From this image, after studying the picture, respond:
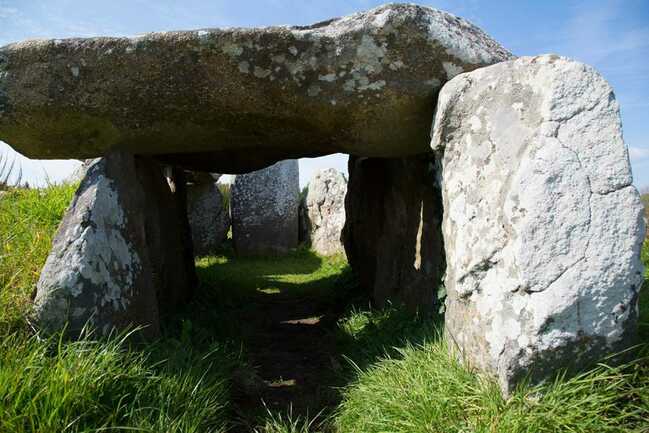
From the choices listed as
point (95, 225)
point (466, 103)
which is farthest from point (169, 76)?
point (466, 103)

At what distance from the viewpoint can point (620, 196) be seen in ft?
8.20

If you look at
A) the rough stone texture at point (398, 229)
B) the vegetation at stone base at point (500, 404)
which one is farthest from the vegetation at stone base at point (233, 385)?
the rough stone texture at point (398, 229)

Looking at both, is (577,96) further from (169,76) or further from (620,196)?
(169,76)

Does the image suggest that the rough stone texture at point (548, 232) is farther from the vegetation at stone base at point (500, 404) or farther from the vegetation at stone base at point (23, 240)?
the vegetation at stone base at point (23, 240)

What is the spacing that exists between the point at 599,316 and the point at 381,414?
1.11 m

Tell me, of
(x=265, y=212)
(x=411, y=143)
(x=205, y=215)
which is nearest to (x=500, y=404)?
(x=411, y=143)

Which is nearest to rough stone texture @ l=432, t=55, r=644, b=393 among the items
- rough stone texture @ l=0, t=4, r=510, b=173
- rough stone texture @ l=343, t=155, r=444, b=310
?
rough stone texture @ l=0, t=4, r=510, b=173

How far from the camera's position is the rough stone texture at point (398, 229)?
418cm

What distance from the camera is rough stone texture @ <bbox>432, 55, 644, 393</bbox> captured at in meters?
2.41

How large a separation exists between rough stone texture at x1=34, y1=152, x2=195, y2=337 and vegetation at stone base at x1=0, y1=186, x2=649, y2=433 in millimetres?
159

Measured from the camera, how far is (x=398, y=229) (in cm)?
499

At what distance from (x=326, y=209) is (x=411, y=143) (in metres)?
7.35

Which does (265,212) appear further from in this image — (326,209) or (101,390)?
(101,390)

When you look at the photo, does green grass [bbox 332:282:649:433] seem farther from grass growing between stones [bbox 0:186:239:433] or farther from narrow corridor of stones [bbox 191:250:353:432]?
grass growing between stones [bbox 0:186:239:433]
